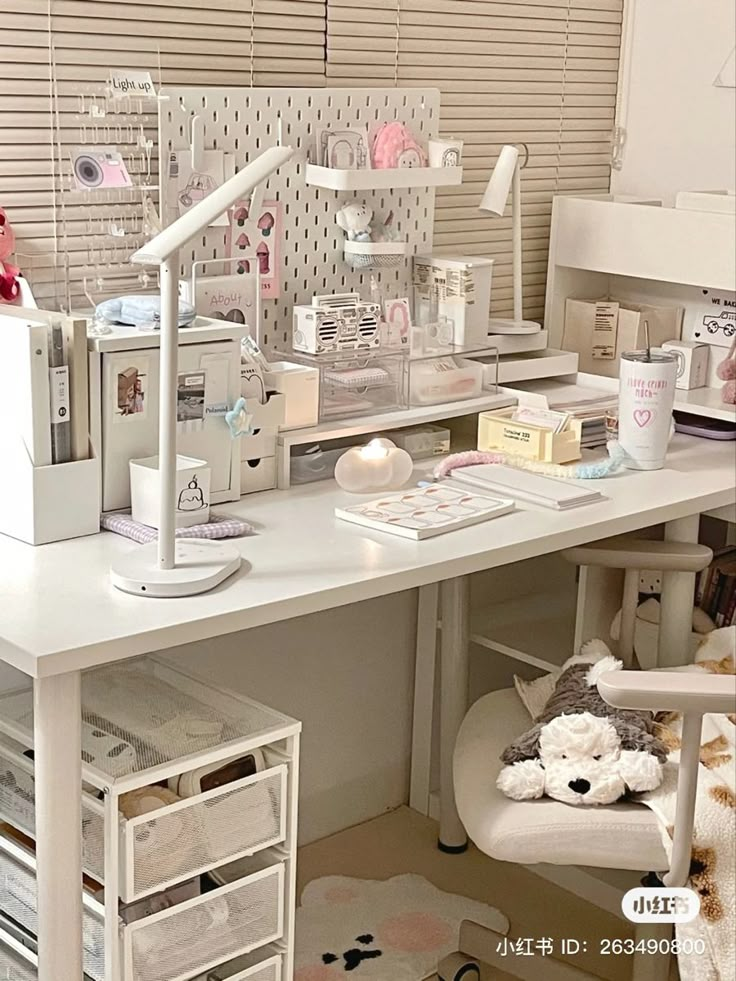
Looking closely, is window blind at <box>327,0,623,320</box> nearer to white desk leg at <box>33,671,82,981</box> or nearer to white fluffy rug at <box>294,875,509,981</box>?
white fluffy rug at <box>294,875,509,981</box>

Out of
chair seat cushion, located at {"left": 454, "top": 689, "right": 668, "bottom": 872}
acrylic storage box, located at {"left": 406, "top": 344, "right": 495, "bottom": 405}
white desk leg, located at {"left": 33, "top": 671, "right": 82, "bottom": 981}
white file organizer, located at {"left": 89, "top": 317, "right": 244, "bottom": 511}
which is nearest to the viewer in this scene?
white desk leg, located at {"left": 33, "top": 671, "right": 82, "bottom": 981}

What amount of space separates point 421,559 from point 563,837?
403 millimetres

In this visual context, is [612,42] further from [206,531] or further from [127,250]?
[206,531]

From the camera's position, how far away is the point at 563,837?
1.71m

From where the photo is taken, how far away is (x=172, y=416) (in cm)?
165

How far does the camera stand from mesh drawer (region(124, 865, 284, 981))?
5.43ft

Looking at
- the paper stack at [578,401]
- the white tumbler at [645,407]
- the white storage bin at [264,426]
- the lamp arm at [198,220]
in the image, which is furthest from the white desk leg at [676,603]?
the lamp arm at [198,220]

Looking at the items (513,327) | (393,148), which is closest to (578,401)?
(513,327)

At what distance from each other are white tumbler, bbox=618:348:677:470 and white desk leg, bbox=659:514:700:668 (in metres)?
0.12

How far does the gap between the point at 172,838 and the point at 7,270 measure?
2.94ft

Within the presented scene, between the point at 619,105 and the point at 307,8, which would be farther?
the point at 619,105

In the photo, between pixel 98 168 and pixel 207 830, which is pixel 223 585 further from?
pixel 98 168

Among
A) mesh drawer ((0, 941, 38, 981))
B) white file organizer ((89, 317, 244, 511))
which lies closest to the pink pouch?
white file organizer ((89, 317, 244, 511))

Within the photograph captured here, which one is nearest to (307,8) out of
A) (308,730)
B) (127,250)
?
(127,250)
